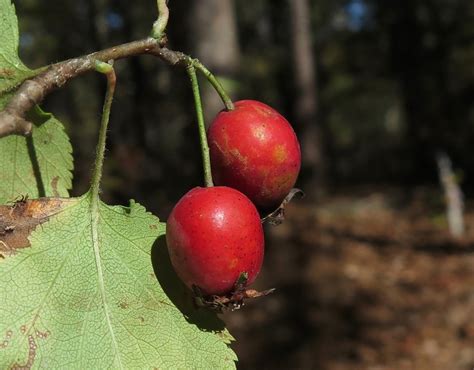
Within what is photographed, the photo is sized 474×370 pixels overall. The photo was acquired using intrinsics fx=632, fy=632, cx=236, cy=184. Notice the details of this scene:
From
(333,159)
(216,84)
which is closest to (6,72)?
(216,84)

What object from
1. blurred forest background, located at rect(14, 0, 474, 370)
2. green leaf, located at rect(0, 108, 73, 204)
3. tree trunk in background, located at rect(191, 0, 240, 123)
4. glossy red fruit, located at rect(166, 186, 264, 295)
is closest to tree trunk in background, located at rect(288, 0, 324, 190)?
blurred forest background, located at rect(14, 0, 474, 370)

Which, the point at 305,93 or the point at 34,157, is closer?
the point at 34,157

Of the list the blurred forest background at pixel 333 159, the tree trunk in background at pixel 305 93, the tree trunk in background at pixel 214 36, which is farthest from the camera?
the tree trunk in background at pixel 305 93

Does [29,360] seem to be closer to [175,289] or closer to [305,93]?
[175,289]

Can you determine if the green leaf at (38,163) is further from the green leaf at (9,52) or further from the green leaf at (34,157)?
the green leaf at (9,52)

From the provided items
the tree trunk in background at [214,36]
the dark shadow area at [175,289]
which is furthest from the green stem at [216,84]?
the tree trunk in background at [214,36]

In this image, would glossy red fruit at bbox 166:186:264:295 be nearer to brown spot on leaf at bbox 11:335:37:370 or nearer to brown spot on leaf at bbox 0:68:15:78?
brown spot on leaf at bbox 11:335:37:370

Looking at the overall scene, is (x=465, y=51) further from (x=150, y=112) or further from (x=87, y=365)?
(x=87, y=365)
